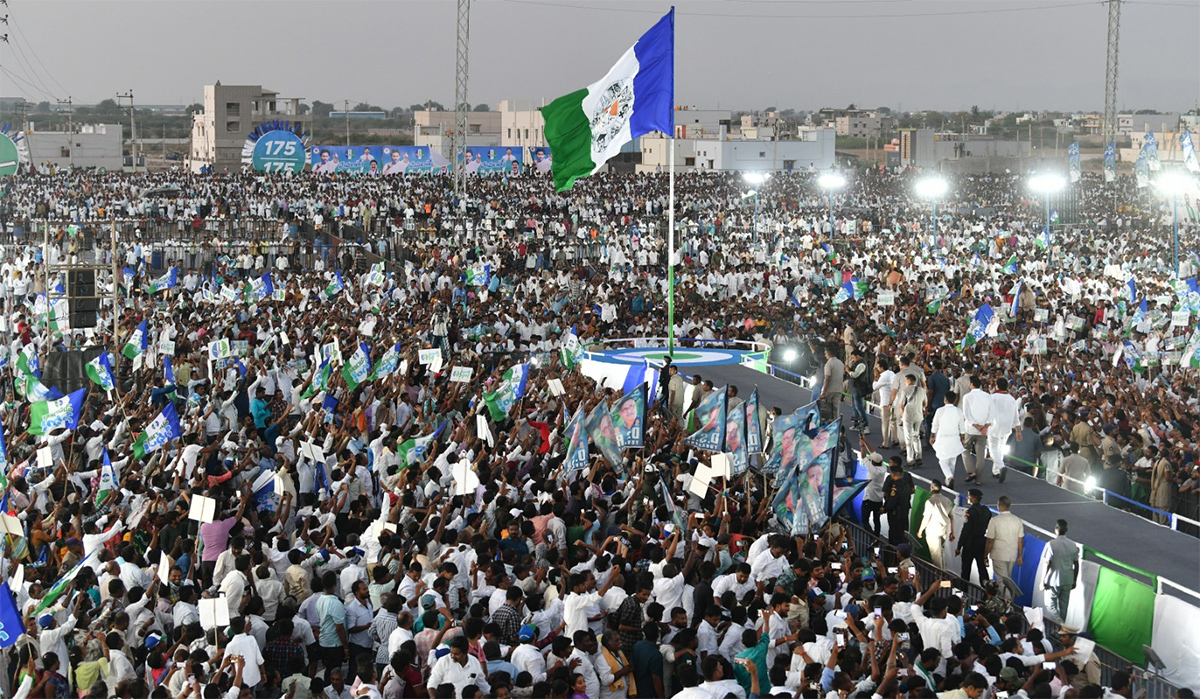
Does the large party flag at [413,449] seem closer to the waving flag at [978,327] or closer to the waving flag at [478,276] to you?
the waving flag at [978,327]

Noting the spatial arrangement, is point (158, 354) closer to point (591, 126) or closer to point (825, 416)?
point (591, 126)

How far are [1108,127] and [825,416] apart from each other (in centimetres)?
6585

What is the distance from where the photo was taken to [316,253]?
42.1 meters

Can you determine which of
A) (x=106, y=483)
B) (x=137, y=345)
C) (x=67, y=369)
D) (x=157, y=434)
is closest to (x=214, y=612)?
(x=106, y=483)

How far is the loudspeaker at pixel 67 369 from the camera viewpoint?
69.3ft

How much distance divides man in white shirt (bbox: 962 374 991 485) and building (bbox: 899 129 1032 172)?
112214mm

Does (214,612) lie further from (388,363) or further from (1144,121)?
(1144,121)

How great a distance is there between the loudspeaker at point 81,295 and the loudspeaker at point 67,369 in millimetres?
1277

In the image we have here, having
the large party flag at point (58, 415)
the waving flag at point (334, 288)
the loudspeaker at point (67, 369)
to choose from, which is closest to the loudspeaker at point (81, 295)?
the loudspeaker at point (67, 369)

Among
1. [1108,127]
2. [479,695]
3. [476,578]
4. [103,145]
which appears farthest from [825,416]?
[103,145]

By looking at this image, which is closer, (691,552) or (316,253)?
(691,552)

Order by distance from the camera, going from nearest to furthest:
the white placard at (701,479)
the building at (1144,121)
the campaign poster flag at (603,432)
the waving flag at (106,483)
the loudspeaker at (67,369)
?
the white placard at (701,479) → the waving flag at (106,483) → the campaign poster flag at (603,432) → the loudspeaker at (67,369) → the building at (1144,121)

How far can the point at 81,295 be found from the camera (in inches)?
881

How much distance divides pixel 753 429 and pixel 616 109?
25.0 feet
